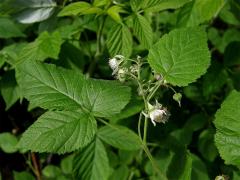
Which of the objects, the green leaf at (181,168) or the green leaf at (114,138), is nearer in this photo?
the green leaf at (181,168)

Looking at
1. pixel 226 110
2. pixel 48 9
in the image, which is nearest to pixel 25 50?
pixel 48 9

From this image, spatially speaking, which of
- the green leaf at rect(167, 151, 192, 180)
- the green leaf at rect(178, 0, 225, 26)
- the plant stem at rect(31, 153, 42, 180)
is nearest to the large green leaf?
the green leaf at rect(167, 151, 192, 180)

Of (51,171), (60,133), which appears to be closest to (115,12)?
(60,133)

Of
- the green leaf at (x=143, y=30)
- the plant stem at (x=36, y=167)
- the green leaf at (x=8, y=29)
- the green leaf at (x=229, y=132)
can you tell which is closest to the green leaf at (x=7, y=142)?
the plant stem at (x=36, y=167)

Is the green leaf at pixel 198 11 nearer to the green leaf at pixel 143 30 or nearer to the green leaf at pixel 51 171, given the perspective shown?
the green leaf at pixel 143 30

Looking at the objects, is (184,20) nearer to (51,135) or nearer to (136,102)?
(136,102)

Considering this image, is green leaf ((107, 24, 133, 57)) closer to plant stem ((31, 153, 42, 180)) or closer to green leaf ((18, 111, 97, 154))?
green leaf ((18, 111, 97, 154))
